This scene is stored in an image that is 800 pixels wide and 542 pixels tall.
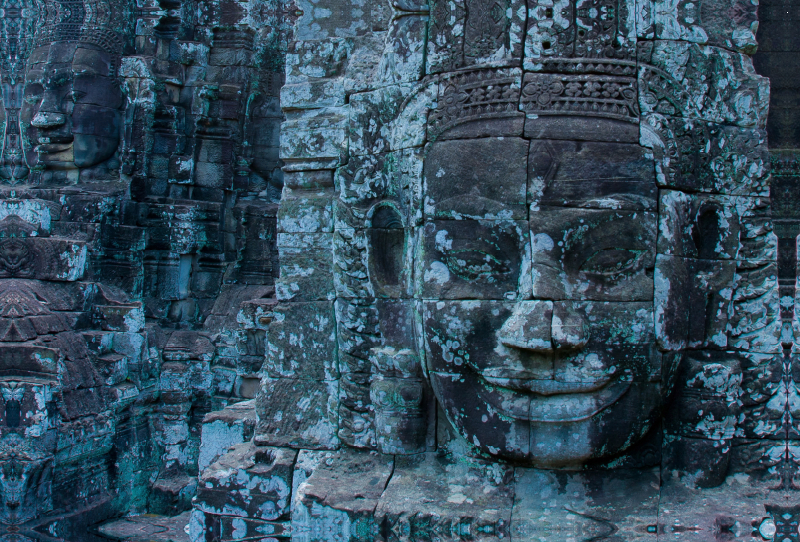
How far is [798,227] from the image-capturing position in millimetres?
5016

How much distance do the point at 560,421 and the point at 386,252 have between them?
1.21m

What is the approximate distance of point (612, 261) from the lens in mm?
3340

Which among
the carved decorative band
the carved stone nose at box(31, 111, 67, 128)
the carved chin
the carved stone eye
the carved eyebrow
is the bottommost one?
the carved chin

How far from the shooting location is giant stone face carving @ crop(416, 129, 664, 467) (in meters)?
3.31

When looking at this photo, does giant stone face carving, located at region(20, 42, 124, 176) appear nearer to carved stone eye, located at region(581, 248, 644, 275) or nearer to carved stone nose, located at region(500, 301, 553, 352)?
carved stone nose, located at region(500, 301, 553, 352)

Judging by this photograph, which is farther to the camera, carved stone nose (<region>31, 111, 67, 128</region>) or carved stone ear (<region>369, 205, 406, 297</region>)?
carved stone nose (<region>31, 111, 67, 128</region>)

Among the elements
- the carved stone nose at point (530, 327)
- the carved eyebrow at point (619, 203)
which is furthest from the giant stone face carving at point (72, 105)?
the carved eyebrow at point (619, 203)

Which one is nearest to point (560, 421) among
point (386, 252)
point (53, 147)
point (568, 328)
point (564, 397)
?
point (564, 397)

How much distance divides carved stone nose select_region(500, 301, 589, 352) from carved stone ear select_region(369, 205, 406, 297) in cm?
75

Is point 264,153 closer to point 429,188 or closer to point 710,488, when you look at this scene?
point 429,188

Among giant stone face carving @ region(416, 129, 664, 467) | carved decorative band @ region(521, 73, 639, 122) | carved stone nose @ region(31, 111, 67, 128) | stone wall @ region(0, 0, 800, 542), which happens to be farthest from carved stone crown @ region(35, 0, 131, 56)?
carved decorative band @ region(521, 73, 639, 122)

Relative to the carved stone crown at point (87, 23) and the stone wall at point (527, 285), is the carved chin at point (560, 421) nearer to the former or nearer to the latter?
the stone wall at point (527, 285)

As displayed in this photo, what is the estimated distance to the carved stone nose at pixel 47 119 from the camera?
10234 mm

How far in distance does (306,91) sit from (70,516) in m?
5.30
